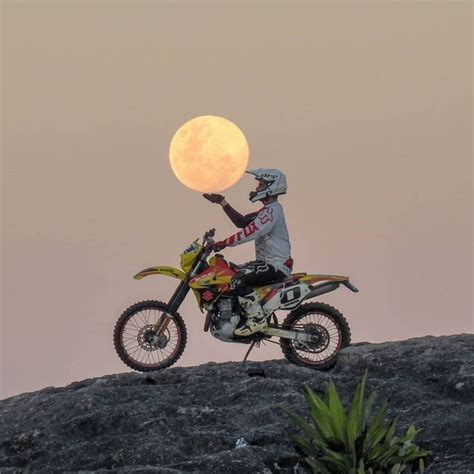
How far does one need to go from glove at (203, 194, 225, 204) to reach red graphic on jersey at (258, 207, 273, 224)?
0.75 metres

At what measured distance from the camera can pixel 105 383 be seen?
17.9m

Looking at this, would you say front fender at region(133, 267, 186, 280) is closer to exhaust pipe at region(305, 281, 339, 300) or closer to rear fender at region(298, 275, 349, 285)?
rear fender at region(298, 275, 349, 285)

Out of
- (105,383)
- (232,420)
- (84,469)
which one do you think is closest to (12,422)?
(105,383)

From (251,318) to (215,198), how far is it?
87.0 inches

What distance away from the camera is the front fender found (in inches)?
693

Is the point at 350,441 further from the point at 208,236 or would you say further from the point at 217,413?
the point at 208,236

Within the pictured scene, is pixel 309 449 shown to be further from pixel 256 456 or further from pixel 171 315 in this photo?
pixel 171 315

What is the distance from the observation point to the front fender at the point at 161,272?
1761 cm

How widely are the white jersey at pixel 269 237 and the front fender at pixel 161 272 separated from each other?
3.46 feet

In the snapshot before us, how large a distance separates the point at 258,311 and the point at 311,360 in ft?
4.78

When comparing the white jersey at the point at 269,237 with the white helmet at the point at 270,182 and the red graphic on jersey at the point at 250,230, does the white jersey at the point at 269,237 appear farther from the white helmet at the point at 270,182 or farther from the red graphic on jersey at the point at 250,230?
the white helmet at the point at 270,182

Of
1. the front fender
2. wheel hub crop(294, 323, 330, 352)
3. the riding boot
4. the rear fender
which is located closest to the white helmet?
the rear fender

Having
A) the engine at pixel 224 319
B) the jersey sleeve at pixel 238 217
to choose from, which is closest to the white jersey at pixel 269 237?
the jersey sleeve at pixel 238 217

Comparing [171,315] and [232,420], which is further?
[171,315]
